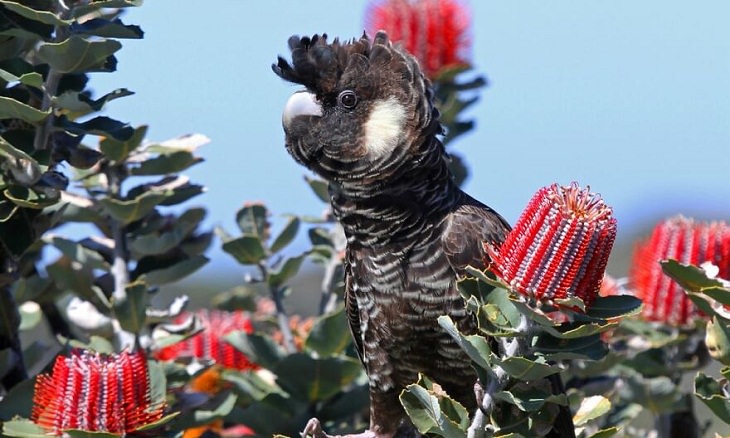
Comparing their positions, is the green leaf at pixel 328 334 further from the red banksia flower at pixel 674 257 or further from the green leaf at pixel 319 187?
the red banksia flower at pixel 674 257

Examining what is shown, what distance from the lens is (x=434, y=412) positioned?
Result: 2.44 meters

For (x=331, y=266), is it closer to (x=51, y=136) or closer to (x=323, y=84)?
(x=323, y=84)

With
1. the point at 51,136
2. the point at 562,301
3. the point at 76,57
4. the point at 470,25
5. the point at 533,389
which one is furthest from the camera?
the point at 470,25

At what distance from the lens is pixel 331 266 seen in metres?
4.11

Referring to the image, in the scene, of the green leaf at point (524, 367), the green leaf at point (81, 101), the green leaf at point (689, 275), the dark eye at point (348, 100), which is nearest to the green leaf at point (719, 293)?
the green leaf at point (689, 275)

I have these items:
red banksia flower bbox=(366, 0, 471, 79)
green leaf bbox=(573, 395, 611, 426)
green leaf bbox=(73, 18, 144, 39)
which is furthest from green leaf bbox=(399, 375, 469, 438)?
red banksia flower bbox=(366, 0, 471, 79)

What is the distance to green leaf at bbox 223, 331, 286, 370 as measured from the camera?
139 inches

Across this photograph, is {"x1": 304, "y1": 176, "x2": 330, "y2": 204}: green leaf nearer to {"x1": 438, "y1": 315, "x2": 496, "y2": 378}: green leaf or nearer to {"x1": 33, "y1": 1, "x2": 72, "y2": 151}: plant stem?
{"x1": 33, "y1": 1, "x2": 72, "y2": 151}: plant stem

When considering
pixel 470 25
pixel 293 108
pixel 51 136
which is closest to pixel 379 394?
pixel 293 108

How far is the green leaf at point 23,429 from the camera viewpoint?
279 cm

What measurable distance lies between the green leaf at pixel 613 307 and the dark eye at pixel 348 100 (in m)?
1.15

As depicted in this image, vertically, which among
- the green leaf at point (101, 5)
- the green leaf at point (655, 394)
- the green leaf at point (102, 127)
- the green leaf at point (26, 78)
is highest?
the green leaf at point (101, 5)

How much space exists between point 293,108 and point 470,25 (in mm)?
1509

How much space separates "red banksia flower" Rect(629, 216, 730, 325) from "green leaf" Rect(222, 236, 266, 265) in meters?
1.39
